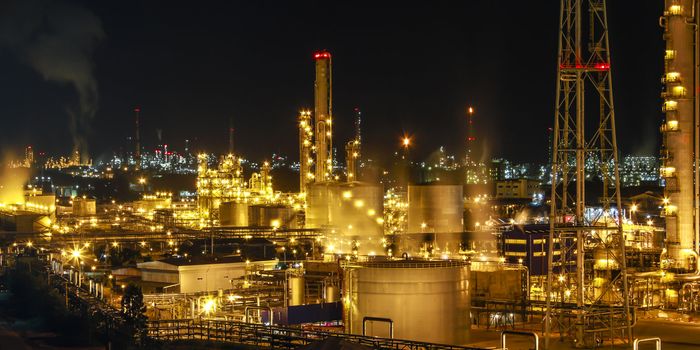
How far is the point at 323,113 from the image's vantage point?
49594mm

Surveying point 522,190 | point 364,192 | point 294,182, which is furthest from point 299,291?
point 294,182

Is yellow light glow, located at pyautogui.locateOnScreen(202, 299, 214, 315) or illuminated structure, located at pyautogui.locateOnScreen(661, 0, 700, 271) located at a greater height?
illuminated structure, located at pyautogui.locateOnScreen(661, 0, 700, 271)

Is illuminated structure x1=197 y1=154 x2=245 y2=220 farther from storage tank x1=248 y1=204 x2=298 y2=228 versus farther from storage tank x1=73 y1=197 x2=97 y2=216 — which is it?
storage tank x1=73 y1=197 x2=97 y2=216

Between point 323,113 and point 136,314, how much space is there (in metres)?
28.2

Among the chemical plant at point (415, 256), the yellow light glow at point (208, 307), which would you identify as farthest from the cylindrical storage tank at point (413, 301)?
the yellow light glow at point (208, 307)

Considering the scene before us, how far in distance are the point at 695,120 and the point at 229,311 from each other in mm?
15485

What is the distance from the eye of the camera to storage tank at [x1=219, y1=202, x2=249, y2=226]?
180ft

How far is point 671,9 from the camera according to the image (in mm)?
28609

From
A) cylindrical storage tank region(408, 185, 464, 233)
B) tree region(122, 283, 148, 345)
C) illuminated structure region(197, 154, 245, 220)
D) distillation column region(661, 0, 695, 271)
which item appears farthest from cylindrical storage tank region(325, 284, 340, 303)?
illuminated structure region(197, 154, 245, 220)

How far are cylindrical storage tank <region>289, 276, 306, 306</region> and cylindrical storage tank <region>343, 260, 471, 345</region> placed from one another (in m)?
5.14

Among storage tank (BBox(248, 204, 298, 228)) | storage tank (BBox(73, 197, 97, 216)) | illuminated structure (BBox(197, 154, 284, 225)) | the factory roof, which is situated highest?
illuminated structure (BBox(197, 154, 284, 225))

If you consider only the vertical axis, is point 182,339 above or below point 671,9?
below

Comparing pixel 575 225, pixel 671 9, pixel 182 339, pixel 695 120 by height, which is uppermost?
pixel 671 9

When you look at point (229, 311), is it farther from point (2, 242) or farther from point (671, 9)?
point (2, 242)
